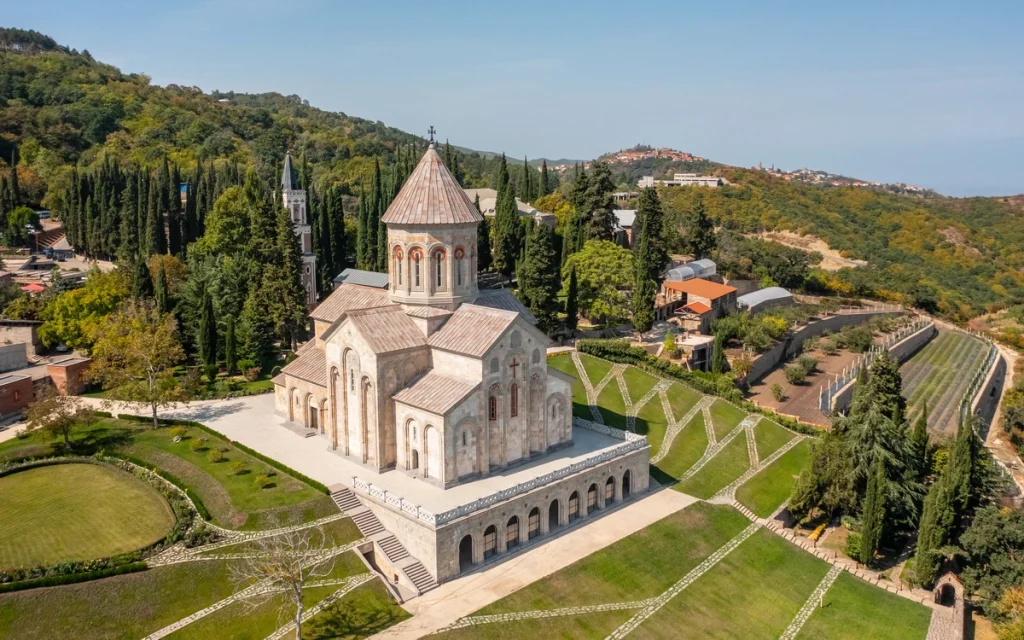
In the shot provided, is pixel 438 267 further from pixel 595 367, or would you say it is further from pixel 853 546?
pixel 853 546

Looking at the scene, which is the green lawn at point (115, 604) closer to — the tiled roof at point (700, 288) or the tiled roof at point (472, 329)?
the tiled roof at point (472, 329)

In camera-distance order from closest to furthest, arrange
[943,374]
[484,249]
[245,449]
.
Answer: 1. [245,449]
2. [484,249]
3. [943,374]

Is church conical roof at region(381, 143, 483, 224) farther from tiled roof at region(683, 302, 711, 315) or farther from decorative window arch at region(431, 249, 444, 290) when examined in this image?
tiled roof at region(683, 302, 711, 315)

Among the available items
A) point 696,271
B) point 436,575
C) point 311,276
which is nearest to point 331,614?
point 436,575

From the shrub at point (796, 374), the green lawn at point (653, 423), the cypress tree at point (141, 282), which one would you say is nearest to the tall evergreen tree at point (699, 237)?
the shrub at point (796, 374)

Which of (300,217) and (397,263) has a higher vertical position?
(300,217)

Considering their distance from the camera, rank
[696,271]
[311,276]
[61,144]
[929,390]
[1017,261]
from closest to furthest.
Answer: [311,276] < [929,390] < [696,271] < [61,144] < [1017,261]

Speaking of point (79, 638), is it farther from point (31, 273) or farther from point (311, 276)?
point (31, 273)

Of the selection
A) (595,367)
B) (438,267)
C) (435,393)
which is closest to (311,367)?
(438,267)
